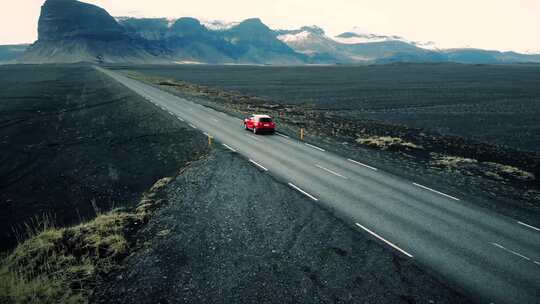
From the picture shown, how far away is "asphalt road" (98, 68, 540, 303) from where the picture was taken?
10219 millimetres

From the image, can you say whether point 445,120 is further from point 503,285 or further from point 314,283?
point 314,283

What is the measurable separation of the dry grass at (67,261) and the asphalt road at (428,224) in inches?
327

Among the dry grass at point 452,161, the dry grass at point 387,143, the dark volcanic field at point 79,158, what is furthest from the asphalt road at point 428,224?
the dark volcanic field at point 79,158

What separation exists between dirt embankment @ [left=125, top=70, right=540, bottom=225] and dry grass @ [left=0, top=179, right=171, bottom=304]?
1515 centimetres

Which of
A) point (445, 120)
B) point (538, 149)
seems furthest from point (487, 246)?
point (445, 120)

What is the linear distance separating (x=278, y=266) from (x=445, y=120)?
37644 millimetres

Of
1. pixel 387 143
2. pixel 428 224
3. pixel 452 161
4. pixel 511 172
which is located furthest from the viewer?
pixel 387 143

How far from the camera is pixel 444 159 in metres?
23.4

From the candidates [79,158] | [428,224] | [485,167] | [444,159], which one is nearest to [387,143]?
[444,159]

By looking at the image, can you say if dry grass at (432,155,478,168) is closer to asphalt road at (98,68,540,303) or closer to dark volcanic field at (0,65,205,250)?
asphalt road at (98,68,540,303)

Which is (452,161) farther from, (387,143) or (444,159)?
(387,143)

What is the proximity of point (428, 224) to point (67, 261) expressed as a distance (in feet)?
42.8

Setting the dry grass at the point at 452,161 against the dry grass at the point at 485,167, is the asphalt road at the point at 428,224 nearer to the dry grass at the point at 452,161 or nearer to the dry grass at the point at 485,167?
the dry grass at the point at 452,161

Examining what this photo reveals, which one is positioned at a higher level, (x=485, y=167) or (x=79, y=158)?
(x=485, y=167)
